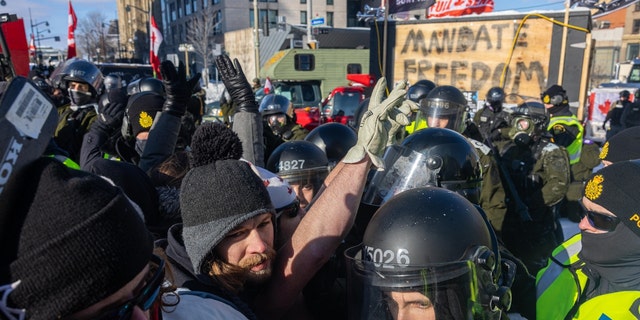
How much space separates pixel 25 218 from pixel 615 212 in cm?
241

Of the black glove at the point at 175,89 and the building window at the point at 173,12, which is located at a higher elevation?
the building window at the point at 173,12

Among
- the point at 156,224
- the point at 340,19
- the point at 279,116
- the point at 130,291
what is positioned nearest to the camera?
the point at 130,291

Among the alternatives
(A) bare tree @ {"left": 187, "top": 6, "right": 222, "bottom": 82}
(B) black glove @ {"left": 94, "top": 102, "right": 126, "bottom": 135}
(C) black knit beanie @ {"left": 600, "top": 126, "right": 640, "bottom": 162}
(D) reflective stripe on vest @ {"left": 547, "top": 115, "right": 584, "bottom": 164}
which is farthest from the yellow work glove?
(A) bare tree @ {"left": 187, "top": 6, "right": 222, "bottom": 82}

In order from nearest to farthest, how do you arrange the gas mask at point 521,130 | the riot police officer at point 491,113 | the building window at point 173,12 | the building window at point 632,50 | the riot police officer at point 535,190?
1. the riot police officer at point 535,190
2. the gas mask at point 521,130
3. the riot police officer at point 491,113
4. the building window at point 632,50
5. the building window at point 173,12

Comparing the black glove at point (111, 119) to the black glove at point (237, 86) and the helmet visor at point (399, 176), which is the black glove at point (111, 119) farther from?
the helmet visor at point (399, 176)

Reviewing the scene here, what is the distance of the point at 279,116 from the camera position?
6934 mm

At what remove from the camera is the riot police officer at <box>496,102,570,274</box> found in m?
4.98

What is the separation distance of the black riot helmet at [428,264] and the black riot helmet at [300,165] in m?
1.43

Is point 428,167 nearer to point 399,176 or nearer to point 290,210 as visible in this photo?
point 399,176

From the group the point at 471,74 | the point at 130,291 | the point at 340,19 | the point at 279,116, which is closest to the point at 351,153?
the point at 130,291

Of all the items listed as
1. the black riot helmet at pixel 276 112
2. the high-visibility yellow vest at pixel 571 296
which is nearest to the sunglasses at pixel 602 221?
the high-visibility yellow vest at pixel 571 296

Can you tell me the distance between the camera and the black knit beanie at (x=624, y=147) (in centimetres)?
322

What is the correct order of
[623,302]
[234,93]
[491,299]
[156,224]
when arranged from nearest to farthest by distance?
[491,299]
[623,302]
[156,224]
[234,93]

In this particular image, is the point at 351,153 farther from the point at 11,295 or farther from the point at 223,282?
the point at 11,295
